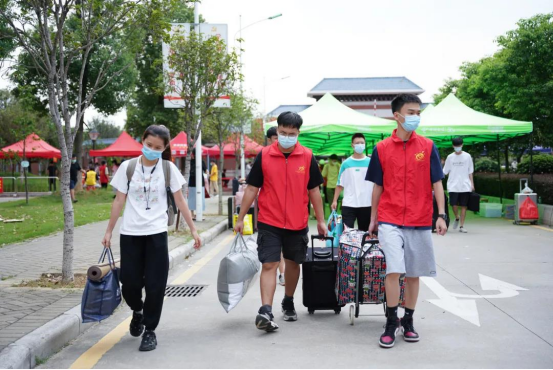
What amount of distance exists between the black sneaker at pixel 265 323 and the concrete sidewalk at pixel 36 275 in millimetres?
1762

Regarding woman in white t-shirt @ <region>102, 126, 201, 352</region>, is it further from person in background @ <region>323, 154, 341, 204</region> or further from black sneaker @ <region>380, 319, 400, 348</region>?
person in background @ <region>323, 154, 341, 204</region>

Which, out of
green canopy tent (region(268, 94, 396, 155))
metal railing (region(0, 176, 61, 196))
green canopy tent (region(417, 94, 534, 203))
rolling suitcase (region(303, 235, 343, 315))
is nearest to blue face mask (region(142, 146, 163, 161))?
rolling suitcase (region(303, 235, 343, 315))

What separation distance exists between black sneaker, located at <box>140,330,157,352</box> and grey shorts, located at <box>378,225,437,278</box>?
6.23 ft

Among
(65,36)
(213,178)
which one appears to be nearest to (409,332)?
(65,36)

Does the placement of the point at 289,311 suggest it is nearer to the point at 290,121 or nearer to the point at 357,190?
the point at 290,121

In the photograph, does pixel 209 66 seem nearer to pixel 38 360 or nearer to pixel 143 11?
pixel 143 11

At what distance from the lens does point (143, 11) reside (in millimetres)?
7941

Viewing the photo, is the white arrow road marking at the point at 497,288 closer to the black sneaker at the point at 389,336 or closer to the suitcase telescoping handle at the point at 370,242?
the suitcase telescoping handle at the point at 370,242

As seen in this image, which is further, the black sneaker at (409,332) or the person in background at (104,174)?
the person in background at (104,174)

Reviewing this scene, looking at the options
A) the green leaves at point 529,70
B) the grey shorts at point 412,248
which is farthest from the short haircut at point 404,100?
the green leaves at point 529,70

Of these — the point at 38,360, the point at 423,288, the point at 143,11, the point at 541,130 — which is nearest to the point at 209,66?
the point at 143,11

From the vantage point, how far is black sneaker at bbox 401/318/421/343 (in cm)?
492

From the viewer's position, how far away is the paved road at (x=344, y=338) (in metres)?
4.38

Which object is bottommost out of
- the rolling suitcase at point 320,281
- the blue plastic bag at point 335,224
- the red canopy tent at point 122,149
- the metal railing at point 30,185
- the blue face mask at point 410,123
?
the metal railing at point 30,185
